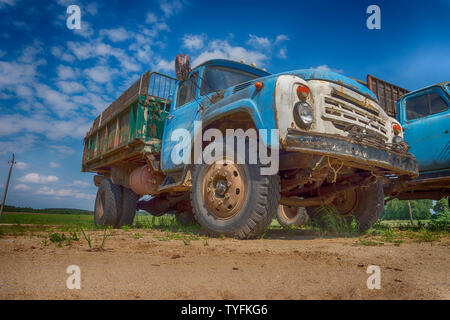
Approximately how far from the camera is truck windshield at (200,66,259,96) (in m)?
4.55

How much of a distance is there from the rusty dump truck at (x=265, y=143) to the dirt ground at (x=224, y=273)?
0.89m

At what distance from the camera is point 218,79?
4.62 meters

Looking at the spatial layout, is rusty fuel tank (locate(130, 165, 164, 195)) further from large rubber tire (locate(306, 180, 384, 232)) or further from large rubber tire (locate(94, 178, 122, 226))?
large rubber tire (locate(306, 180, 384, 232))

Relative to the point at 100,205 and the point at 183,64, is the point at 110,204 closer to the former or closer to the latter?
the point at 100,205

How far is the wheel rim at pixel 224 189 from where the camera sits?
3309mm

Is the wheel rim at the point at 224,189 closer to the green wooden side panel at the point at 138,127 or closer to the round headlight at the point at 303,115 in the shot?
the round headlight at the point at 303,115

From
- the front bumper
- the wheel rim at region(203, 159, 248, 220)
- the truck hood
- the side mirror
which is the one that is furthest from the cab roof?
the front bumper

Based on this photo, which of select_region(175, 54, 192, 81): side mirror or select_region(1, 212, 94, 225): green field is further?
select_region(1, 212, 94, 225): green field

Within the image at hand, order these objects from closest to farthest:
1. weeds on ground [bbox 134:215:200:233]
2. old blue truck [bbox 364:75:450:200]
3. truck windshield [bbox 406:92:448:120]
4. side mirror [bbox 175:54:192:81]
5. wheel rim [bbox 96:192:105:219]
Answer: side mirror [bbox 175:54:192:81]
weeds on ground [bbox 134:215:200:233]
old blue truck [bbox 364:75:450:200]
truck windshield [bbox 406:92:448:120]
wheel rim [bbox 96:192:105:219]

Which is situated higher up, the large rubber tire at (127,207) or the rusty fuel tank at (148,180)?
the rusty fuel tank at (148,180)

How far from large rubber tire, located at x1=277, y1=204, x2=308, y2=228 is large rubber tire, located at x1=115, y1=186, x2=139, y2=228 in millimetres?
3567

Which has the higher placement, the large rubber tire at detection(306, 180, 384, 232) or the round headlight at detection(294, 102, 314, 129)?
the round headlight at detection(294, 102, 314, 129)

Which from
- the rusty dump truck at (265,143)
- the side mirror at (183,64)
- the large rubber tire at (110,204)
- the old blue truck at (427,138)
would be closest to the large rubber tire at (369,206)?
the rusty dump truck at (265,143)
